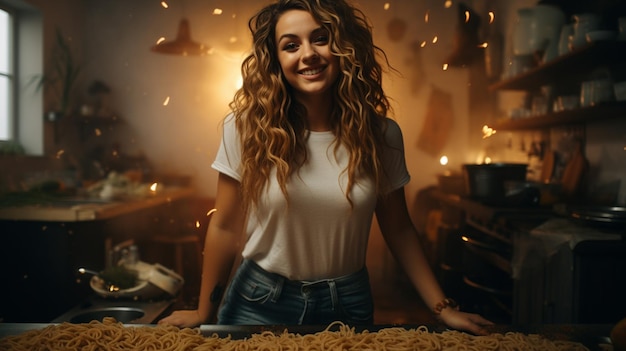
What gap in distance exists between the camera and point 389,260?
1.44 metres

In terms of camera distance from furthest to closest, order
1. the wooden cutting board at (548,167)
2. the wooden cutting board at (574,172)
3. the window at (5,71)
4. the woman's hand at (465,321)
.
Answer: the wooden cutting board at (548,167) < the wooden cutting board at (574,172) < the window at (5,71) < the woman's hand at (465,321)

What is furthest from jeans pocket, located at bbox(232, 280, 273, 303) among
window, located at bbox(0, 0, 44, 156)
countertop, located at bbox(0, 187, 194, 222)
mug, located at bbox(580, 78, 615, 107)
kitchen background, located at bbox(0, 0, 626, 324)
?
mug, located at bbox(580, 78, 615, 107)

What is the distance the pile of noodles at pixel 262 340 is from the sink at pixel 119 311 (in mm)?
484

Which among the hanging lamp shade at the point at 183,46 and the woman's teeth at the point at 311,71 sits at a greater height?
the hanging lamp shade at the point at 183,46

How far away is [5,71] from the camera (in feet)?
5.15

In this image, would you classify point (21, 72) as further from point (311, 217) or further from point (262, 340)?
point (262, 340)

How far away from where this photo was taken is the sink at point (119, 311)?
4.42 feet

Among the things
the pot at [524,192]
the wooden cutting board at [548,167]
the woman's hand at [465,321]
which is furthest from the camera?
the wooden cutting board at [548,167]

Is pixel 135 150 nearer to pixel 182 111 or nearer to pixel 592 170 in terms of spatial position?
pixel 182 111

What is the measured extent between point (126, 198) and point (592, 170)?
70.2 inches

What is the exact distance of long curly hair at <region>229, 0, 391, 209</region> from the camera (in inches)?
39.5

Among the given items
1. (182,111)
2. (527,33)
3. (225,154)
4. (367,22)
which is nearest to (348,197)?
(225,154)

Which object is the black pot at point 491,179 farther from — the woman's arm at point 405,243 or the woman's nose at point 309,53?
the woman's nose at point 309,53

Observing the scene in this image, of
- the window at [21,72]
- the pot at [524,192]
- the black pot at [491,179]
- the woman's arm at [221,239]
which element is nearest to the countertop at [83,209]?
the window at [21,72]
